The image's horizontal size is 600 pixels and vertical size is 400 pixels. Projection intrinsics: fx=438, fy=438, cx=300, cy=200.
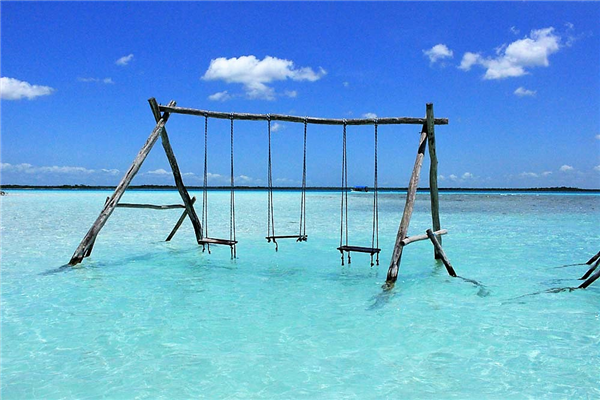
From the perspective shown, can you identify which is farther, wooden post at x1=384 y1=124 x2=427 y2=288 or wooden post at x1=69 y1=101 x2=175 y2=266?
wooden post at x1=69 y1=101 x2=175 y2=266

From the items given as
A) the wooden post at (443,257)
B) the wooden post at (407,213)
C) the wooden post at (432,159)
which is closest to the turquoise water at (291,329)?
the wooden post at (443,257)

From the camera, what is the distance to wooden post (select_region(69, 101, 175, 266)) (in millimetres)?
10156

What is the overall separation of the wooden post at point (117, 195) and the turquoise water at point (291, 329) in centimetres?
46

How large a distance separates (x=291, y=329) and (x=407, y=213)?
12.6ft

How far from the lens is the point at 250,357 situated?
5.33m

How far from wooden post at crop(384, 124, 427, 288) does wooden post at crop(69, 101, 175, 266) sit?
6.14 metres

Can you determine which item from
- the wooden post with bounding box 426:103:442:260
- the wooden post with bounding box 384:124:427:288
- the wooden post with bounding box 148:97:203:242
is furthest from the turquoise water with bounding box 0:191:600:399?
the wooden post with bounding box 148:97:203:242

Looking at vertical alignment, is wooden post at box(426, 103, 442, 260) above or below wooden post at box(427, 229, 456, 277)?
above

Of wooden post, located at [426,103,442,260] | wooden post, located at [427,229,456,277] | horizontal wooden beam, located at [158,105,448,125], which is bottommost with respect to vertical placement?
wooden post, located at [427,229,456,277]

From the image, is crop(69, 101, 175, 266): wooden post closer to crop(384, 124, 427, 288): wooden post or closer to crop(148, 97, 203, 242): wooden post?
crop(148, 97, 203, 242): wooden post

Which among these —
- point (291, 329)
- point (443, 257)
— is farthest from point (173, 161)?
point (443, 257)

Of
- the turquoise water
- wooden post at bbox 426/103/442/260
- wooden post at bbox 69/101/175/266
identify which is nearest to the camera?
the turquoise water

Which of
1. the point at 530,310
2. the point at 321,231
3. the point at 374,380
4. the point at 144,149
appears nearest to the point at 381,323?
the point at 374,380

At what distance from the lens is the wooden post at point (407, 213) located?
28.0 ft
